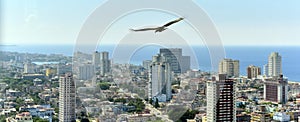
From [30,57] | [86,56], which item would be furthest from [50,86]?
[86,56]

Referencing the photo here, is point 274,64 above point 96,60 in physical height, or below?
below

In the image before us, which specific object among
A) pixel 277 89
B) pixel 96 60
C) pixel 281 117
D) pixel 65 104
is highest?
pixel 96 60

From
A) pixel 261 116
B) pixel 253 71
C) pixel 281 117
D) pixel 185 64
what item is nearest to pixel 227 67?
pixel 185 64

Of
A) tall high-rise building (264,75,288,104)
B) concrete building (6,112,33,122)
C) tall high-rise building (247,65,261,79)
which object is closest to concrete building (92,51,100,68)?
concrete building (6,112,33,122)

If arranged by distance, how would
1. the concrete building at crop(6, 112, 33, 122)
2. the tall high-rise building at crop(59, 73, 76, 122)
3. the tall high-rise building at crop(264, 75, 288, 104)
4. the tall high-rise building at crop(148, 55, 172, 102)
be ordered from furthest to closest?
1. the tall high-rise building at crop(264, 75, 288, 104)
2. the concrete building at crop(6, 112, 33, 122)
3. the tall high-rise building at crop(59, 73, 76, 122)
4. the tall high-rise building at crop(148, 55, 172, 102)

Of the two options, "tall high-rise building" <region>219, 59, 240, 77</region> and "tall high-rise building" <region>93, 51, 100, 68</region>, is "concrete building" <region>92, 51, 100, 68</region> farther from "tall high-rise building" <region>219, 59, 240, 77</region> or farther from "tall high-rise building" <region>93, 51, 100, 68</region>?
"tall high-rise building" <region>219, 59, 240, 77</region>

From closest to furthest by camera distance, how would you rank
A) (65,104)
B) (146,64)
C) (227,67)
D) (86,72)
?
(86,72), (146,64), (65,104), (227,67)

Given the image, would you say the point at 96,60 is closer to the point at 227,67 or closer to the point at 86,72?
the point at 86,72

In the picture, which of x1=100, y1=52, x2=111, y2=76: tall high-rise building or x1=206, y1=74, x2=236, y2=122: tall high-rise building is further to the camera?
x1=206, y1=74, x2=236, y2=122: tall high-rise building
